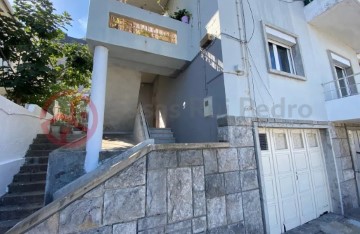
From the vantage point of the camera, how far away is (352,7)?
5242 mm

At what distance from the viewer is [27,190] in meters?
4.00

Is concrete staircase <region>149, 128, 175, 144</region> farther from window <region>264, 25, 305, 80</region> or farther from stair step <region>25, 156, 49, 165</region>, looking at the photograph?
window <region>264, 25, 305, 80</region>

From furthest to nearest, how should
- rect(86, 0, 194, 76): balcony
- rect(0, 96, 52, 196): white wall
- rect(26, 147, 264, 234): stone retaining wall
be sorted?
rect(86, 0, 194, 76): balcony < rect(0, 96, 52, 196): white wall < rect(26, 147, 264, 234): stone retaining wall

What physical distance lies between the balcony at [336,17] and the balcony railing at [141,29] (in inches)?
178

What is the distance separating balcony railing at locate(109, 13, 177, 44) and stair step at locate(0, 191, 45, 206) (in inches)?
160

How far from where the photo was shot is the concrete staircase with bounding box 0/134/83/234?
332cm

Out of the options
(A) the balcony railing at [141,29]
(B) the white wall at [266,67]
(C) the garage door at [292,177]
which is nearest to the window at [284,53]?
(B) the white wall at [266,67]

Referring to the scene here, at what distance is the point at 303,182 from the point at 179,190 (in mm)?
3685

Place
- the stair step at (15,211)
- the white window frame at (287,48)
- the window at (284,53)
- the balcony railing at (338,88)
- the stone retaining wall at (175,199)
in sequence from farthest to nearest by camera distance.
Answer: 1. the balcony railing at (338,88)
2. the window at (284,53)
3. the white window frame at (287,48)
4. the stair step at (15,211)
5. the stone retaining wall at (175,199)

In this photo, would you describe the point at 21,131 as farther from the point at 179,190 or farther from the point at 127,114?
the point at 179,190

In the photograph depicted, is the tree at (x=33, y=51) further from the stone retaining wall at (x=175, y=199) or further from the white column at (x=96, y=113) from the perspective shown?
the stone retaining wall at (x=175, y=199)

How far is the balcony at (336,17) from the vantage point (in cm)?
531

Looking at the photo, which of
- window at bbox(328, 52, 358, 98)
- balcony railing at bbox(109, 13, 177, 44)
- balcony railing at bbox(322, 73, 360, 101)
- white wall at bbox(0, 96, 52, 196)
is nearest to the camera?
white wall at bbox(0, 96, 52, 196)

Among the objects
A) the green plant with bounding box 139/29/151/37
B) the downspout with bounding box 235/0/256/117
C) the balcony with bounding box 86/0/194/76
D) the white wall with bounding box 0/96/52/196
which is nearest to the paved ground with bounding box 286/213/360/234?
the downspout with bounding box 235/0/256/117
